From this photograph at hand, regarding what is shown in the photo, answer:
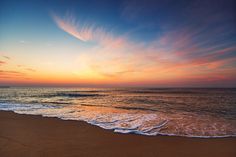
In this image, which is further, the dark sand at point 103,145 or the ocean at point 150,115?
the ocean at point 150,115

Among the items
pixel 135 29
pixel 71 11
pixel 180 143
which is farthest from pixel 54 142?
pixel 135 29

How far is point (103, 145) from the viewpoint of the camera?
335 centimetres

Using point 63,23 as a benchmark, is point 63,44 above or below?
below

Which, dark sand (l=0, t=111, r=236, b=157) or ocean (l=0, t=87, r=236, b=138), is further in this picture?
ocean (l=0, t=87, r=236, b=138)

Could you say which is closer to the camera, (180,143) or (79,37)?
(180,143)

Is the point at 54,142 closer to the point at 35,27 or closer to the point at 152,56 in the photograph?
the point at 35,27

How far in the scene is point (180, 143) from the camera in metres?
3.55

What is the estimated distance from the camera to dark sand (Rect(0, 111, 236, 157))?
9.51ft

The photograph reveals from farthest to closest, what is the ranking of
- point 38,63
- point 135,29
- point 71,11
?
point 38,63 → point 135,29 → point 71,11

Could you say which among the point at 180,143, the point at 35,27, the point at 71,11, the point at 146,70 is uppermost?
the point at 71,11

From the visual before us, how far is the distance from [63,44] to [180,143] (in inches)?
241

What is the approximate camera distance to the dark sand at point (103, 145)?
2.90 metres

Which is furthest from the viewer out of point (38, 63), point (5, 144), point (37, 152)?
point (38, 63)

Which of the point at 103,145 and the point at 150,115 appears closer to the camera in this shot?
the point at 103,145
